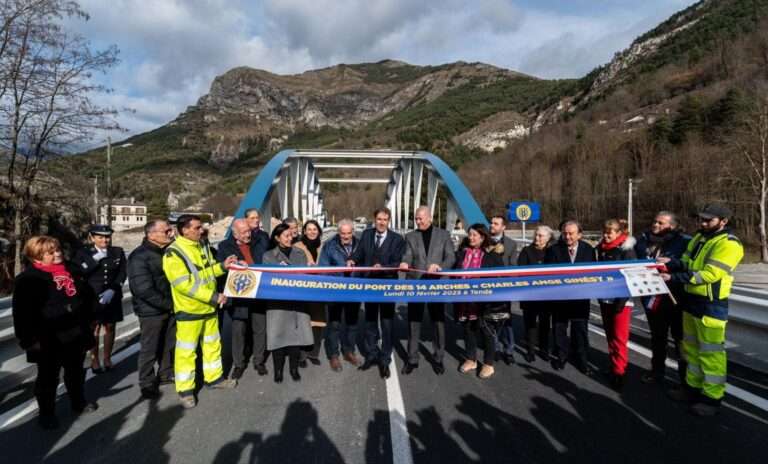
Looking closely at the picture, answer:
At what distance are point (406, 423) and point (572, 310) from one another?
7.66 feet

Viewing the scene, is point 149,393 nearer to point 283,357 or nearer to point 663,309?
point 283,357

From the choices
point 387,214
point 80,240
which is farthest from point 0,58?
point 387,214

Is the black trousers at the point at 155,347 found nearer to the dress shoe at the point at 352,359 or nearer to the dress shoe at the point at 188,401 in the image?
the dress shoe at the point at 188,401

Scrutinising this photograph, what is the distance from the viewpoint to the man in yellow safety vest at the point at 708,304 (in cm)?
342

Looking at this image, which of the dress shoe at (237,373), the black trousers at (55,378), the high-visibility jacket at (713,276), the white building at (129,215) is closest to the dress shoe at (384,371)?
the dress shoe at (237,373)

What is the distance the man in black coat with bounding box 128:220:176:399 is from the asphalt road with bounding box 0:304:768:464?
24 centimetres

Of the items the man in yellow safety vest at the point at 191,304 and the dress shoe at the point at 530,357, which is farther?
the dress shoe at the point at 530,357

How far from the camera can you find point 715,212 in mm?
3572

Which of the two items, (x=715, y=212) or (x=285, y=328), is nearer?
(x=715, y=212)

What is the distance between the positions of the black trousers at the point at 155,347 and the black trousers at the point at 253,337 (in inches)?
22.7

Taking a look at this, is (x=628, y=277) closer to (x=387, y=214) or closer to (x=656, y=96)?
(x=387, y=214)

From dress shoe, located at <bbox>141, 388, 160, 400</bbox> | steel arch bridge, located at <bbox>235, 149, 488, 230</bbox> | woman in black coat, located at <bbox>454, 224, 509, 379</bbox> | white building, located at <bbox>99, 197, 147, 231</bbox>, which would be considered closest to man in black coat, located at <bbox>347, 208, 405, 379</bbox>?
woman in black coat, located at <bbox>454, 224, 509, 379</bbox>

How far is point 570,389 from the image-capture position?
13.0 feet

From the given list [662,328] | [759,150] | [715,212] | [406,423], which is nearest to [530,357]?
[662,328]
